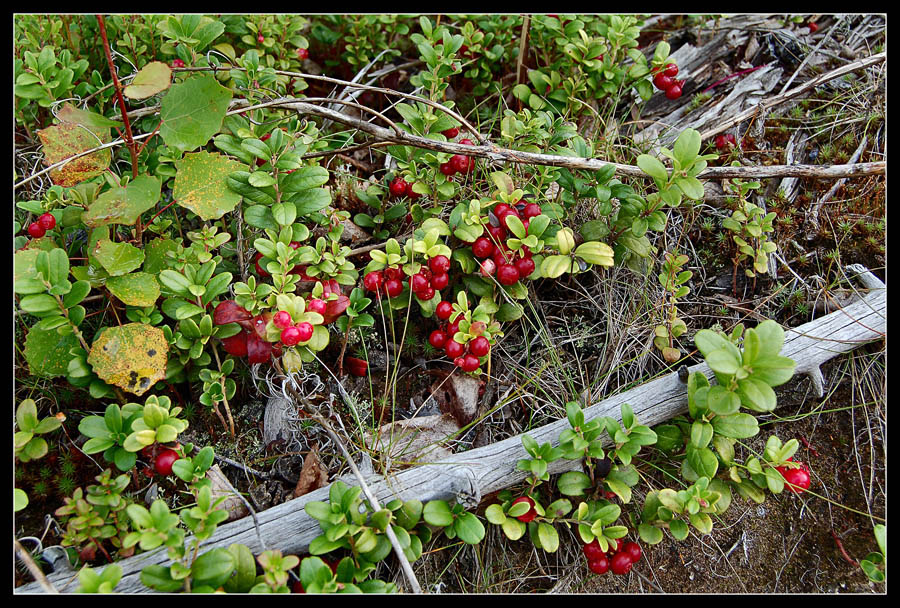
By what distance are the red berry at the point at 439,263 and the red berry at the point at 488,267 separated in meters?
0.19

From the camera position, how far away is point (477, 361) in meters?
2.77

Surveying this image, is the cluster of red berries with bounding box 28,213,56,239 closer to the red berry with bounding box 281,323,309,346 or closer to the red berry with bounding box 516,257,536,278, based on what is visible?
the red berry with bounding box 281,323,309,346

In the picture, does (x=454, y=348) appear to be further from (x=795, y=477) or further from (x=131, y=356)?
(x=795, y=477)

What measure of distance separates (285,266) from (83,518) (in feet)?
3.99

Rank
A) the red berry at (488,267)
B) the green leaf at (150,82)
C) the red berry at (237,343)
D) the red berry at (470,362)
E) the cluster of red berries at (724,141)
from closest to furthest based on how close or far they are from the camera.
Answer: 1. the green leaf at (150,82)
2. the red berry at (237,343)
3. the red berry at (470,362)
4. the red berry at (488,267)
5. the cluster of red berries at (724,141)

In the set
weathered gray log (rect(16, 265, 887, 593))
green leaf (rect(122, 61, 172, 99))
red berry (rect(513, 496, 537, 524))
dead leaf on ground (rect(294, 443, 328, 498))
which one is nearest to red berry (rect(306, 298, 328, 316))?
dead leaf on ground (rect(294, 443, 328, 498))

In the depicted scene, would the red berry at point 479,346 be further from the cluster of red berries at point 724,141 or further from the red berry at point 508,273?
the cluster of red berries at point 724,141

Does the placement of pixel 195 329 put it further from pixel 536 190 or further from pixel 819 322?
pixel 819 322

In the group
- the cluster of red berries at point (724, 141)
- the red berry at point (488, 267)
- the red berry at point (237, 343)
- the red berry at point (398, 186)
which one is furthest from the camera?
the cluster of red berries at point (724, 141)

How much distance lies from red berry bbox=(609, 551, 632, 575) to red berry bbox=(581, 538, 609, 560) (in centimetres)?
4

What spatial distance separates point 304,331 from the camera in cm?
246

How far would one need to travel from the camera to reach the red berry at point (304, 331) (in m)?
2.46

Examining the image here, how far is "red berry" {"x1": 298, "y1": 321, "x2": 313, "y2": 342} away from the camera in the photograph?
2.46 m

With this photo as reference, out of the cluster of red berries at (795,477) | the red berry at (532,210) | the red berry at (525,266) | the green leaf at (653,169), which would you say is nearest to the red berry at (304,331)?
the red berry at (525,266)
